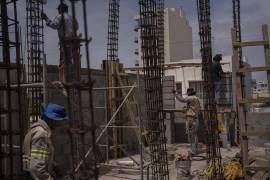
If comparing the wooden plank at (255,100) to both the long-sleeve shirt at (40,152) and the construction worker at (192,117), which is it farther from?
the construction worker at (192,117)

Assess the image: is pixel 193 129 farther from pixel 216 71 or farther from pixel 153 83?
pixel 153 83

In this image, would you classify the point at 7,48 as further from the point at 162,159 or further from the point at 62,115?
the point at 162,159

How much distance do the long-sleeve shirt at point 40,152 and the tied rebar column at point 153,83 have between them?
13.8ft

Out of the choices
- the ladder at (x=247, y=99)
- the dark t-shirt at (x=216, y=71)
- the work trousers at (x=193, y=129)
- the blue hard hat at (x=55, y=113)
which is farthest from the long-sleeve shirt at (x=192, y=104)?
the blue hard hat at (x=55, y=113)

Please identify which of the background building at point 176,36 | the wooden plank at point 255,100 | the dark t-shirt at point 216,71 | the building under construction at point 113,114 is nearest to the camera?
the building under construction at point 113,114

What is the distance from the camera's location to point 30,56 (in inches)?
476

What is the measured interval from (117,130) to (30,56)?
3.60 metres

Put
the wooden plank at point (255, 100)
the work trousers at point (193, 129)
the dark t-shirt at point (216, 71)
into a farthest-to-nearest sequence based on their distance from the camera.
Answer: the dark t-shirt at point (216, 71) → the work trousers at point (193, 129) → the wooden plank at point (255, 100)

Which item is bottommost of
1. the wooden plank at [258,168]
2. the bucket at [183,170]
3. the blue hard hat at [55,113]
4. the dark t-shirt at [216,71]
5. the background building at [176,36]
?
the bucket at [183,170]

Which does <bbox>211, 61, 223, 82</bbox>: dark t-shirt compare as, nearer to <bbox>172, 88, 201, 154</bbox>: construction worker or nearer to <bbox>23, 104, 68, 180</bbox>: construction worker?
<bbox>172, 88, 201, 154</bbox>: construction worker

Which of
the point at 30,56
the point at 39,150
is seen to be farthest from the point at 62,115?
the point at 30,56

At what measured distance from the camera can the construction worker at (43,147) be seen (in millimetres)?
4145

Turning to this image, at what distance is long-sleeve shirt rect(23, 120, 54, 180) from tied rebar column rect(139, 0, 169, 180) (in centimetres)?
420

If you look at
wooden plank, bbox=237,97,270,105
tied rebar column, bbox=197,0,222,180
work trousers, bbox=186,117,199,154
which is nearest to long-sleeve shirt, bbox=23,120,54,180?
wooden plank, bbox=237,97,270,105
